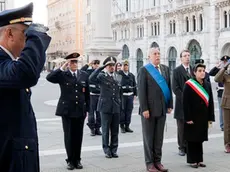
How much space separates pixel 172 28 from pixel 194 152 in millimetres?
43975

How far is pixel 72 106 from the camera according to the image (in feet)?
22.8

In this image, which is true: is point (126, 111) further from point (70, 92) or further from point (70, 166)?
point (70, 166)

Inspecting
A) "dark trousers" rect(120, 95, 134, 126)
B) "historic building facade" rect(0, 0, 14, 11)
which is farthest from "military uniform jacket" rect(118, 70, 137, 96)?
"historic building facade" rect(0, 0, 14, 11)

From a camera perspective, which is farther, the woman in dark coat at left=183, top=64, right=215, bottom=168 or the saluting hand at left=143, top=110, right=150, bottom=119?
the woman in dark coat at left=183, top=64, right=215, bottom=168

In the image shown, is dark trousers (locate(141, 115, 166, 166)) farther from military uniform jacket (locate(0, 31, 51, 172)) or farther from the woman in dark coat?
military uniform jacket (locate(0, 31, 51, 172))

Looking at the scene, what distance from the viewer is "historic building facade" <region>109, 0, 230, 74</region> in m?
41.3

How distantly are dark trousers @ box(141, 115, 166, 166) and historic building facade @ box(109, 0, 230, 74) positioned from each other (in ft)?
113

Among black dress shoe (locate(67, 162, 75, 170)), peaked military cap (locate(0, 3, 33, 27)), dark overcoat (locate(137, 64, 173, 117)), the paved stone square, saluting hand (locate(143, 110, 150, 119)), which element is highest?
peaked military cap (locate(0, 3, 33, 27))

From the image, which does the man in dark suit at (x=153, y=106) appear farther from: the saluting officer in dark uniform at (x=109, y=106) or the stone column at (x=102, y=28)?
the stone column at (x=102, y=28)

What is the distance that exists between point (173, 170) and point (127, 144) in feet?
7.85

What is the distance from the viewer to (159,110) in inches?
266

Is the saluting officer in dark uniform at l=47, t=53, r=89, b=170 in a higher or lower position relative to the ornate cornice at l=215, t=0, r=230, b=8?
lower

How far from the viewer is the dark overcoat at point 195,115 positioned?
6961mm

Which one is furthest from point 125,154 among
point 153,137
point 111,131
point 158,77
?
point 158,77
